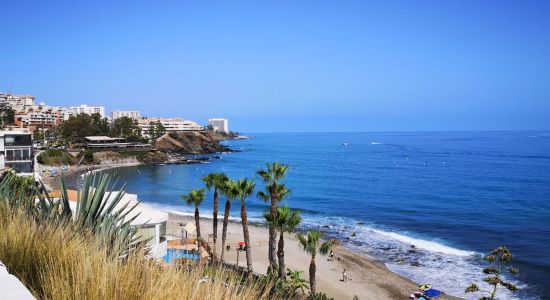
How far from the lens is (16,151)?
4584 centimetres

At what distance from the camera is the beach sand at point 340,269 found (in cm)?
2488

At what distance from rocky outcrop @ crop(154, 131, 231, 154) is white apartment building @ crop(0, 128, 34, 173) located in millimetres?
85723

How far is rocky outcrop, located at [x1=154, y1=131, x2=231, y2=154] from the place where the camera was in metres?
139

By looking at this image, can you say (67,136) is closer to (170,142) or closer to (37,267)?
(170,142)

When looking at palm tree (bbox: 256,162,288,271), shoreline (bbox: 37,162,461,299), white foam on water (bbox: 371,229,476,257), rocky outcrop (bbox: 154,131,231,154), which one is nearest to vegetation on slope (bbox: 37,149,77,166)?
rocky outcrop (bbox: 154,131,231,154)

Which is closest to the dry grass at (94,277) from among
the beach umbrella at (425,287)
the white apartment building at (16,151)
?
the beach umbrella at (425,287)

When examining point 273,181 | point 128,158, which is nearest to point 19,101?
point 128,158

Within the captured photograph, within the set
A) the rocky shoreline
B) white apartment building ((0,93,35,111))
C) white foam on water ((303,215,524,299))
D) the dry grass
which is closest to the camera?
the dry grass

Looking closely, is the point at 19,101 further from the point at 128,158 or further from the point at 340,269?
the point at 340,269

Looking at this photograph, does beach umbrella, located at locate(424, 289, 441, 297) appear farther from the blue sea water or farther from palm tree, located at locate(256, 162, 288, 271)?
palm tree, located at locate(256, 162, 288, 271)

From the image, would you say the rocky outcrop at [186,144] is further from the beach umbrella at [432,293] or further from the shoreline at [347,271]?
the beach umbrella at [432,293]

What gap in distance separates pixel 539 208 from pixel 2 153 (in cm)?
5431

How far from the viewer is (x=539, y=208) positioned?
47.6 m

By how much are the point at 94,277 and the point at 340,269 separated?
27130 millimetres
